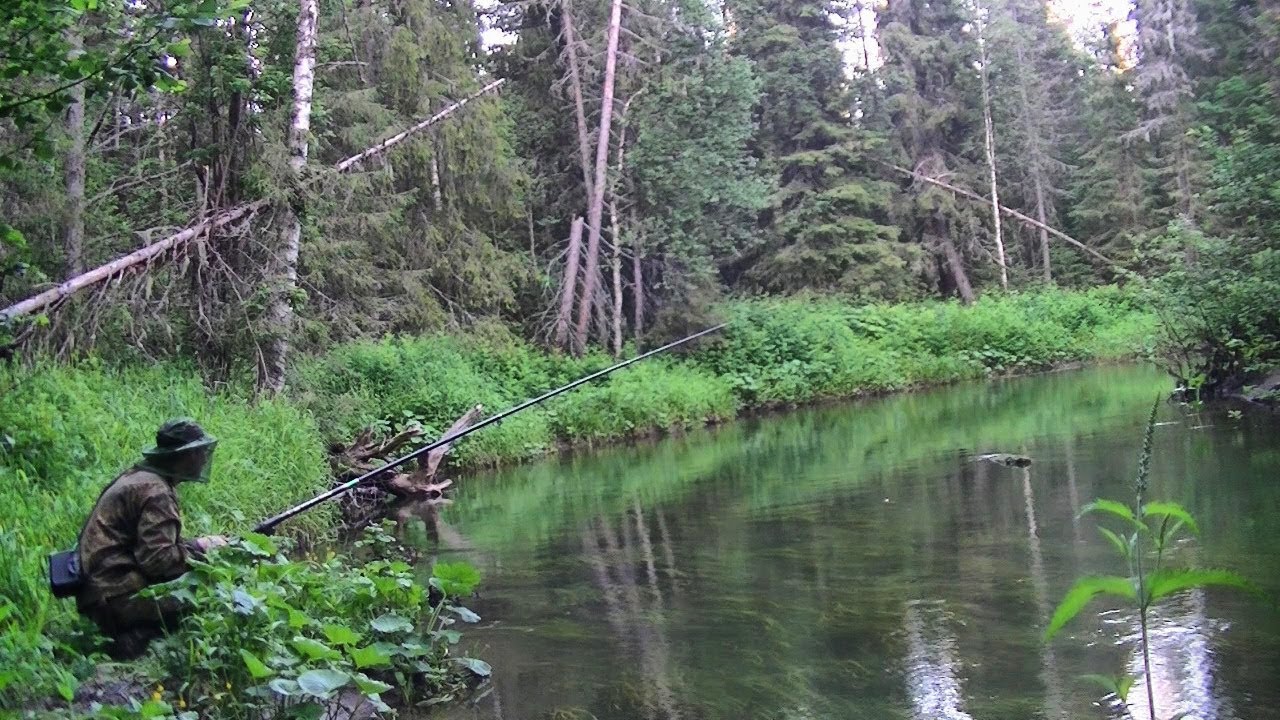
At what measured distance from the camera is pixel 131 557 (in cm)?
536

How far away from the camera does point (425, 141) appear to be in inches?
797

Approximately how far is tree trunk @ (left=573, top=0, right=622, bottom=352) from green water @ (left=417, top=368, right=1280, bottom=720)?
864 centimetres

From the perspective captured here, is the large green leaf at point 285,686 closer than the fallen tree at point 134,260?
Yes

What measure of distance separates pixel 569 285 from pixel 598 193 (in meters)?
2.15

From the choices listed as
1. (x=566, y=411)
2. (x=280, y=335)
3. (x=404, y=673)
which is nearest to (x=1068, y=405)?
(x=566, y=411)

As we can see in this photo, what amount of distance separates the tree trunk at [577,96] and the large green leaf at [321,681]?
21.3 metres

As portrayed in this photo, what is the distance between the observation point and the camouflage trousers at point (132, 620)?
532 cm

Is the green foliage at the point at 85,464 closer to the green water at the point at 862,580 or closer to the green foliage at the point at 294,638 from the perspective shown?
the green foliage at the point at 294,638

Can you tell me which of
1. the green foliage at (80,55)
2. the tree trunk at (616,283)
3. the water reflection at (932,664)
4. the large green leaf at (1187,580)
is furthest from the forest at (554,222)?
the large green leaf at (1187,580)

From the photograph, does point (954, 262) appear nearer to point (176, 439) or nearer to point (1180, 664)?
point (1180, 664)

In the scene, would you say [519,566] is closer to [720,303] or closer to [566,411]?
[566,411]

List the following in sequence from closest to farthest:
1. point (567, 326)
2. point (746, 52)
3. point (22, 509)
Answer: point (22, 509) < point (567, 326) < point (746, 52)

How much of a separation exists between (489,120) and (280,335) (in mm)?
9536

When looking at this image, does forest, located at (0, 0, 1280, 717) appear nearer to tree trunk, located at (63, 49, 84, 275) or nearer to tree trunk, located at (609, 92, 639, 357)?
tree trunk, located at (63, 49, 84, 275)
